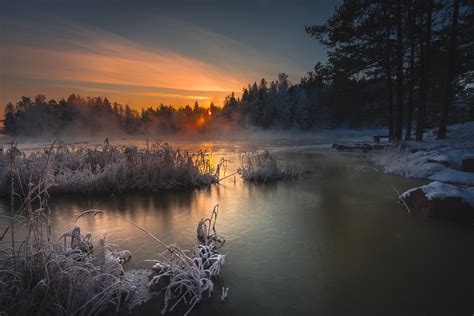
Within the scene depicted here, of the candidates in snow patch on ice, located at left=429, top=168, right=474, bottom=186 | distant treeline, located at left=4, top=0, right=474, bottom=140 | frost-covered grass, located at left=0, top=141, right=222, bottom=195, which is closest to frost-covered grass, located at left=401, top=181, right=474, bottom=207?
snow patch on ice, located at left=429, top=168, right=474, bottom=186

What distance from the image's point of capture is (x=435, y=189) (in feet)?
17.8

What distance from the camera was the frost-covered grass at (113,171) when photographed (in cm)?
752

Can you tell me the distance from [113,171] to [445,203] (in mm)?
8561

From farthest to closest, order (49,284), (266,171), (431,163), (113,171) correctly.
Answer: (266,171)
(431,163)
(113,171)
(49,284)

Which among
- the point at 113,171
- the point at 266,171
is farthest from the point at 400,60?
the point at 113,171

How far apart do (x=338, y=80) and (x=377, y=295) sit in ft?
55.2

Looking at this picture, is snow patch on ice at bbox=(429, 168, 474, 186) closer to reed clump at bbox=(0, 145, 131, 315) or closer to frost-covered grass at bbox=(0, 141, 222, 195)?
frost-covered grass at bbox=(0, 141, 222, 195)

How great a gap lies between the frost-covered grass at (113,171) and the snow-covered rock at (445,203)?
19.7 ft

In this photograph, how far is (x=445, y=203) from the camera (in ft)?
16.9

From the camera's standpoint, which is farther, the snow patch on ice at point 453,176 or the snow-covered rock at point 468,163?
the snow-covered rock at point 468,163

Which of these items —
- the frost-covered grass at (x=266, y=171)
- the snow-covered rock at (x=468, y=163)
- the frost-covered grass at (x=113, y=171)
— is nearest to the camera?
the frost-covered grass at (x=113, y=171)

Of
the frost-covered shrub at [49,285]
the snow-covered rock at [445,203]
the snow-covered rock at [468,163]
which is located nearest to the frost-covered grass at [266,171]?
the snow-covered rock at [445,203]

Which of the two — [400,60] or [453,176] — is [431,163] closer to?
[453,176]

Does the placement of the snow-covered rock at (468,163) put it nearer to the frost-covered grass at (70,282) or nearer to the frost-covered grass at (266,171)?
the frost-covered grass at (266,171)
